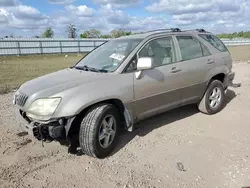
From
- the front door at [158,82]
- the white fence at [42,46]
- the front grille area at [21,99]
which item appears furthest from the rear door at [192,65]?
the white fence at [42,46]

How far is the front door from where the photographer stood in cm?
408

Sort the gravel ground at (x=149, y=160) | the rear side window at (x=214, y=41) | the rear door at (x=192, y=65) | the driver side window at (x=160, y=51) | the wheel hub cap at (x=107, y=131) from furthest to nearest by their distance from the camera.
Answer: the rear side window at (x=214, y=41), the rear door at (x=192, y=65), the driver side window at (x=160, y=51), the wheel hub cap at (x=107, y=131), the gravel ground at (x=149, y=160)

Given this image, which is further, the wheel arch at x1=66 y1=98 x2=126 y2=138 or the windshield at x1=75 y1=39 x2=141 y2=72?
the windshield at x1=75 y1=39 x2=141 y2=72

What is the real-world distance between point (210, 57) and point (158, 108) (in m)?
1.87

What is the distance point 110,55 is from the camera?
438 cm

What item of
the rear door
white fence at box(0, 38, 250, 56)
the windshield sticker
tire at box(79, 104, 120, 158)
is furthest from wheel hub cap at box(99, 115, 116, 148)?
white fence at box(0, 38, 250, 56)

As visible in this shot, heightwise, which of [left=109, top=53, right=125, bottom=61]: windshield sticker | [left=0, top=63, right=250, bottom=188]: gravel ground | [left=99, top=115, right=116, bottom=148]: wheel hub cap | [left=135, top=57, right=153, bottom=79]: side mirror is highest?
[left=109, top=53, right=125, bottom=61]: windshield sticker

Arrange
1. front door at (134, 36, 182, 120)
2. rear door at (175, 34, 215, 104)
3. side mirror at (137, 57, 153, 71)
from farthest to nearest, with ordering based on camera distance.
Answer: rear door at (175, 34, 215, 104) < front door at (134, 36, 182, 120) < side mirror at (137, 57, 153, 71)

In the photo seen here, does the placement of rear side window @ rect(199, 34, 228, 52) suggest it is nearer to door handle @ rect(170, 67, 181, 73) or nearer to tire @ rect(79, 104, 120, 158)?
door handle @ rect(170, 67, 181, 73)

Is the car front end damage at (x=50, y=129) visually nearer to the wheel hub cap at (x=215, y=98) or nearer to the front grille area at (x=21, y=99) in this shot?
the front grille area at (x=21, y=99)

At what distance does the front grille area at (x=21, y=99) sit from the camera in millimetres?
3535

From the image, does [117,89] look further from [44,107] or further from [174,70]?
[174,70]

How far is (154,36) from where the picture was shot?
451cm

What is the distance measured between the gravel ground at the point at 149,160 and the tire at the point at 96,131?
0.16 m
